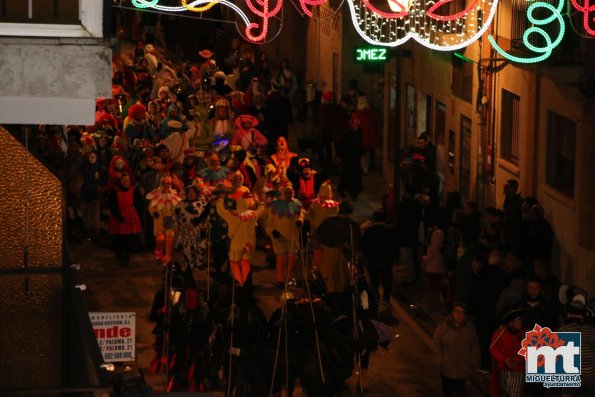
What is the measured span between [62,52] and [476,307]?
10027 mm

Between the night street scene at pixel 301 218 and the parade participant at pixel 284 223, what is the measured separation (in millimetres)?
36

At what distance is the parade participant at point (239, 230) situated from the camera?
21.2m

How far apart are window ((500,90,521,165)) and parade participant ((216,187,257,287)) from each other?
18.9ft

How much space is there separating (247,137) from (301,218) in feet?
18.0

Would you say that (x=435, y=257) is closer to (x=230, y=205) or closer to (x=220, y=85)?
(x=230, y=205)

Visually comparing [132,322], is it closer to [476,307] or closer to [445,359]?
[445,359]

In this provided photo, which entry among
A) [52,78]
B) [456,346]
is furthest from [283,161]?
[52,78]

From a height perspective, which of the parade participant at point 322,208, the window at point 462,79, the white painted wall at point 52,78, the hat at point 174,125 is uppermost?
the white painted wall at point 52,78

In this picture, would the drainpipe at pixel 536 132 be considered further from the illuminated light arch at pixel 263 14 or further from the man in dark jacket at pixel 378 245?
the illuminated light arch at pixel 263 14

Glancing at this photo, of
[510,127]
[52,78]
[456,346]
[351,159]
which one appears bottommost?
[351,159]

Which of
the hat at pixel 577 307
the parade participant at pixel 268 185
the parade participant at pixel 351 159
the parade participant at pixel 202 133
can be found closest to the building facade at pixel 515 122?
the parade participant at pixel 351 159

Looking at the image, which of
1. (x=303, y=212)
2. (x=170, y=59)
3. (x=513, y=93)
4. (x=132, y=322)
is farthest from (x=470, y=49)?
(x=170, y=59)

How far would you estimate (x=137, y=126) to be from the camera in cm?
2845

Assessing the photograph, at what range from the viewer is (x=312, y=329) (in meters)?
15.5
